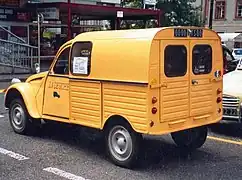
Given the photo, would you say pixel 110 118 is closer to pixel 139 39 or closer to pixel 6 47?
pixel 139 39

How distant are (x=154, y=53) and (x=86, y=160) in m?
1.99

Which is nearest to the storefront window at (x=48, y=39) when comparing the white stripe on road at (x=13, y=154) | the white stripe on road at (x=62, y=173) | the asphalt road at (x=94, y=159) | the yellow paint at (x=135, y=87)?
the asphalt road at (x=94, y=159)

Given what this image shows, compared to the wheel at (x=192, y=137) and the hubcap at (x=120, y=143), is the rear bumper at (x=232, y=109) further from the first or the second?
the hubcap at (x=120, y=143)

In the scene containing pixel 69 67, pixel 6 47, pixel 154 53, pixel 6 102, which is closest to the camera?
pixel 154 53

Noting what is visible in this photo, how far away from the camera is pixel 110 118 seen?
246 inches

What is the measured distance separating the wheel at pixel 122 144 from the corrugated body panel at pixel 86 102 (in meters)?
0.29

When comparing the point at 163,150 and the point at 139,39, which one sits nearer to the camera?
the point at 139,39

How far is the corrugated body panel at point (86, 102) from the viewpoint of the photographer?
6.41 meters

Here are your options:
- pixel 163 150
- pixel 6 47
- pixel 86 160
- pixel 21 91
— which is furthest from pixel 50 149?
pixel 6 47

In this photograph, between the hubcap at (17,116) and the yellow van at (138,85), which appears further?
the hubcap at (17,116)

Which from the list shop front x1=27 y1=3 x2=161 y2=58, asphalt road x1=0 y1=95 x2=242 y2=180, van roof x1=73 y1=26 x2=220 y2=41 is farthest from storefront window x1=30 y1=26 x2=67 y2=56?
van roof x1=73 y1=26 x2=220 y2=41

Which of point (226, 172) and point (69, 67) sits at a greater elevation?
point (69, 67)

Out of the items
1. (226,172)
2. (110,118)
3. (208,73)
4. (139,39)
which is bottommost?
(226,172)

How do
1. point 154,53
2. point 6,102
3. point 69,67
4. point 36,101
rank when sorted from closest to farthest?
point 154,53, point 69,67, point 36,101, point 6,102
